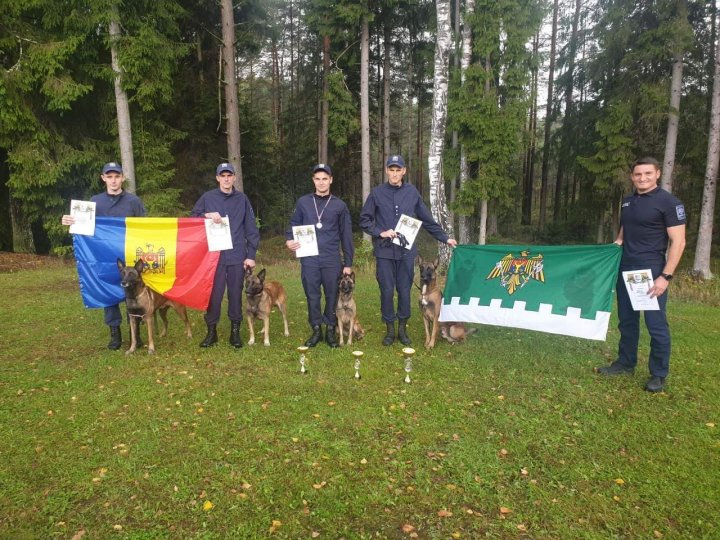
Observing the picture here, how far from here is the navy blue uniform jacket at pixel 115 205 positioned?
6348 millimetres

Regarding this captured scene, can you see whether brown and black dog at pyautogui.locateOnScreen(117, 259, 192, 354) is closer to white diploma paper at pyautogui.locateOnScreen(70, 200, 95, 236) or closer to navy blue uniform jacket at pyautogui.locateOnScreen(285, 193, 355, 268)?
white diploma paper at pyautogui.locateOnScreen(70, 200, 95, 236)

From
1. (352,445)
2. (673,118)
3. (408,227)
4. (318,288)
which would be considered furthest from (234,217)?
(673,118)

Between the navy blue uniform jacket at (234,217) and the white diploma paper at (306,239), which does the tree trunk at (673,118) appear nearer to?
the white diploma paper at (306,239)

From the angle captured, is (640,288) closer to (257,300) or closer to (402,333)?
(402,333)

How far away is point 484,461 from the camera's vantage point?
149 inches

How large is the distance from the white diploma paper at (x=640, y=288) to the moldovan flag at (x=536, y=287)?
43cm

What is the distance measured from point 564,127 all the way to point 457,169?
9447 mm

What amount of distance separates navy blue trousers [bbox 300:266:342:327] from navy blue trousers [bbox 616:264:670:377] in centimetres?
379

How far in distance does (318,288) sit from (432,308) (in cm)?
181

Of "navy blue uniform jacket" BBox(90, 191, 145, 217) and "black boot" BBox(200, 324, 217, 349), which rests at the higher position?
"navy blue uniform jacket" BBox(90, 191, 145, 217)

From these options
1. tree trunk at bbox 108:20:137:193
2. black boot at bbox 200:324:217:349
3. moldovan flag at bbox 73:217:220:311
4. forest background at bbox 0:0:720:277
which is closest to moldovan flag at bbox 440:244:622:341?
black boot at bbox 200:324:217:349

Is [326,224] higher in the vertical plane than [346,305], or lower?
higher

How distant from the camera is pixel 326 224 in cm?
635

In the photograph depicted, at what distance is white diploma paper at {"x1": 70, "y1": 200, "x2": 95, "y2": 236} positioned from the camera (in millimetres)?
6152
